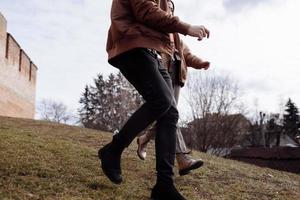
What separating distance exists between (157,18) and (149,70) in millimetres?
372

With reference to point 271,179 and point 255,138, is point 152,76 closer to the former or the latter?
point 271,179

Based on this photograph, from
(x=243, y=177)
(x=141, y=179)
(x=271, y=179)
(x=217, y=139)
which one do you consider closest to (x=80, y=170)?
(x=141, y=179)

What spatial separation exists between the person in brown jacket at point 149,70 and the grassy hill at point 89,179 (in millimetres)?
305

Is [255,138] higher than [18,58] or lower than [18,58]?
lower

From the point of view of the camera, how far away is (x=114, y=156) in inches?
145

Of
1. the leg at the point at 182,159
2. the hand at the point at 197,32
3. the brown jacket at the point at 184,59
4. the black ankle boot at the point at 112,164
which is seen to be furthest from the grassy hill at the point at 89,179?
the hand at the point at 197,32

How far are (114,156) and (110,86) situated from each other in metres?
48.0

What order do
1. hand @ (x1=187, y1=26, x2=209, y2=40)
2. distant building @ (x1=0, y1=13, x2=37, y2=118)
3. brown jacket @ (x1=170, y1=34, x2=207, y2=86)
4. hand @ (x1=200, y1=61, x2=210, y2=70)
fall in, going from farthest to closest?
distant building @ (x1=0, y1=13, x2=37, y2=118), hand @ (x1=200, y1=61, x2=210, y2=70), brown jacket @ (x1=170, y1=34, x2=207, y2=86), hand @ (x1=187, y1=26, x2=209, y2=40)

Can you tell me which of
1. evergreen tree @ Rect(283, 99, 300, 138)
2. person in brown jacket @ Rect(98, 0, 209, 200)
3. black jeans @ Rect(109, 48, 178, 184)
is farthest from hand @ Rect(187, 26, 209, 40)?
evergreen tree @ Rect(283, 99, 300, 138)

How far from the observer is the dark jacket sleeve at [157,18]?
11.5 feet

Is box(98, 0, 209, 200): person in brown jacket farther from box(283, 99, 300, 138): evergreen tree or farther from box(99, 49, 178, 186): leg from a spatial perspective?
box(283, 99, 300, 138): evergreen tree

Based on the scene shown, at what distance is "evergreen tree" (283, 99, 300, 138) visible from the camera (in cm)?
5972

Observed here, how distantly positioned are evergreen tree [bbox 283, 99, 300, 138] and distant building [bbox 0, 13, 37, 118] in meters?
35.6

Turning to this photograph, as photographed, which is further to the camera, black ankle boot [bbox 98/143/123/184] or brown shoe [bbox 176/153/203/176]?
brown shoe [bbox 176/153/203/176]
